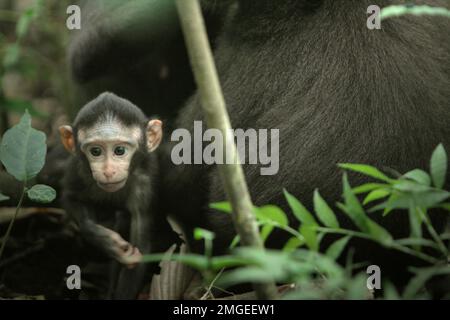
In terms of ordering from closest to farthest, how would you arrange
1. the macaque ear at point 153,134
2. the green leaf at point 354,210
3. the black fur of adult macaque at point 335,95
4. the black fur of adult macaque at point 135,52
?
the green leaf at point 354,210 < the black fur of adult macaque at point 335,95 < the macaque ear at point 153,134 < the black fur of adult macaque at point 135,52

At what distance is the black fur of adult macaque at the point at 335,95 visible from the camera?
268 cm

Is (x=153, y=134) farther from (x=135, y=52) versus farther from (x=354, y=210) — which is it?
(x=354, y=210)

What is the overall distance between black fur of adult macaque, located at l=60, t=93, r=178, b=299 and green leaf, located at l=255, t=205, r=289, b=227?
1117mm

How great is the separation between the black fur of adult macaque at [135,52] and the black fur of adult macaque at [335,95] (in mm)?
436

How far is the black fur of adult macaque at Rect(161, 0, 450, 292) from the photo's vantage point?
268cm

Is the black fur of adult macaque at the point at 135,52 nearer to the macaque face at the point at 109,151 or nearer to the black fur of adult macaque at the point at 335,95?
the black fur of adult macaque at the point at 335,95

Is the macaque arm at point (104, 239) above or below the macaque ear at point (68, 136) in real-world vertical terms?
below

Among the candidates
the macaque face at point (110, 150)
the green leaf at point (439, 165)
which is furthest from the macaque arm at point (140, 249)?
the green leaf at point (439, 165)

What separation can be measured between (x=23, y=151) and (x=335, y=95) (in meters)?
1.18

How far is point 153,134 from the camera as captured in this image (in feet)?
9.98

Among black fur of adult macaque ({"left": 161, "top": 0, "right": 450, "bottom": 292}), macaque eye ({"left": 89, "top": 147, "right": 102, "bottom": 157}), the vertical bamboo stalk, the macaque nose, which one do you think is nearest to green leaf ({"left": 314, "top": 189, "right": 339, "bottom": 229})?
the vertical bamboo stalk

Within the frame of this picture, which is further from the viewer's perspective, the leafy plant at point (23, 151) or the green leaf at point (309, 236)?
the leafy plant at point (23, 151)

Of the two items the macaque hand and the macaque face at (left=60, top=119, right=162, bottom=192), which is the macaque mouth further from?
the macaque hand

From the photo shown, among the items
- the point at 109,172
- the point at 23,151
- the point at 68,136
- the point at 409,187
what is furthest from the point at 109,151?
the point at 409,187
